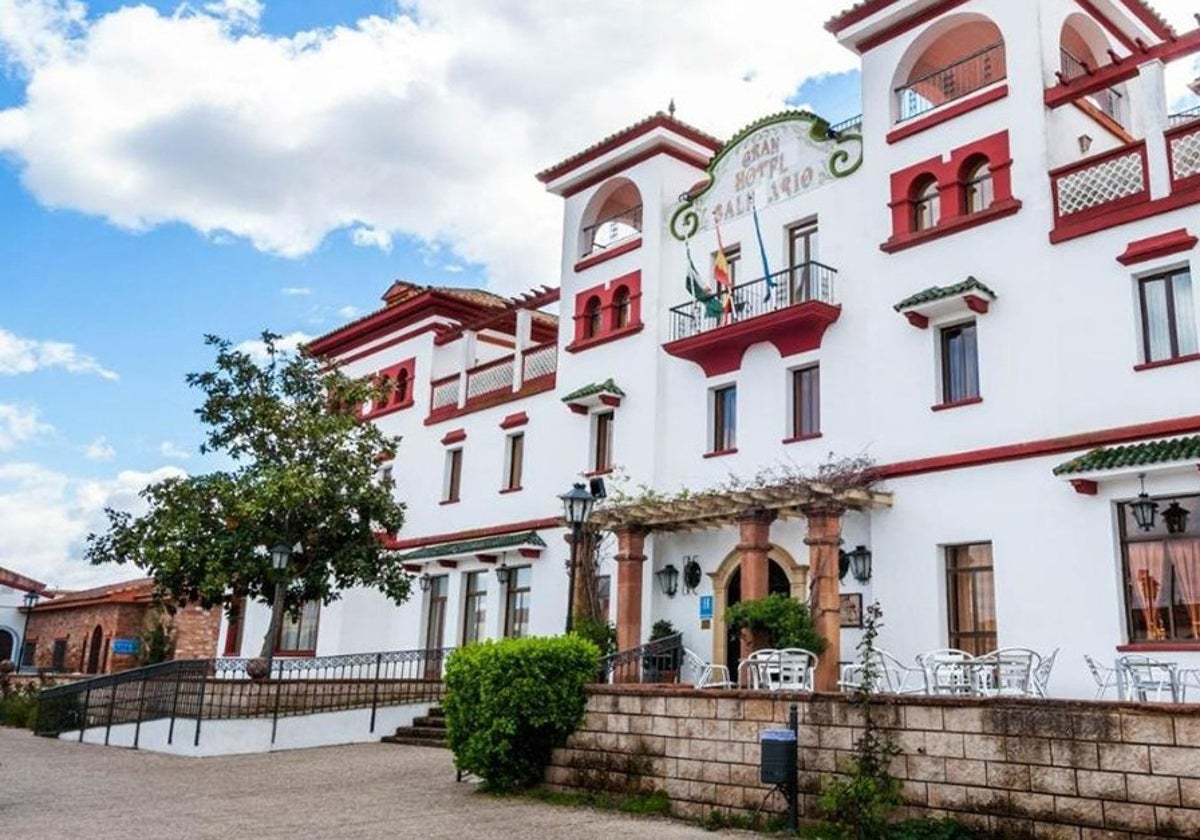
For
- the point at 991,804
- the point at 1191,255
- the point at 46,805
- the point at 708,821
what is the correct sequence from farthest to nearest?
1. the point at 1191,255
2. the point at 46,805
3. the point at 708,821
4. the point at 991,804

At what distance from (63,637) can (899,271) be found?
35247 mm

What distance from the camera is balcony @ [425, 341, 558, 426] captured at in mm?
22641

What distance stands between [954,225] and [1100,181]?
1.96m

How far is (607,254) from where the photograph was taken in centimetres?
2114

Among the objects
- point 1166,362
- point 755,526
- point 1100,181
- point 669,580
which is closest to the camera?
point 1166,362

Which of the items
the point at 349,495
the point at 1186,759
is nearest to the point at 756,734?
the point at 1186,759

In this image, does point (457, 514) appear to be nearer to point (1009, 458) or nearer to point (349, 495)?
point (349, 495)

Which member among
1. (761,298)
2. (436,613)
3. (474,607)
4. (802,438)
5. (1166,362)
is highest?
(761,298)

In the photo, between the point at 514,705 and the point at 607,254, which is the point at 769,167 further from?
the point at 514,705

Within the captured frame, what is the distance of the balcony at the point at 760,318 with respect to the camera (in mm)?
16609

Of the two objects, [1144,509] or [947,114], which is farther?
[947,114]

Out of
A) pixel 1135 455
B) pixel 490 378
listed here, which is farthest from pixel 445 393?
pixel 1135 455

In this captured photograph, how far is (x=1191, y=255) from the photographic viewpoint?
41.4 feet

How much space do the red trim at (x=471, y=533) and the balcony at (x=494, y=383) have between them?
9.11ft
